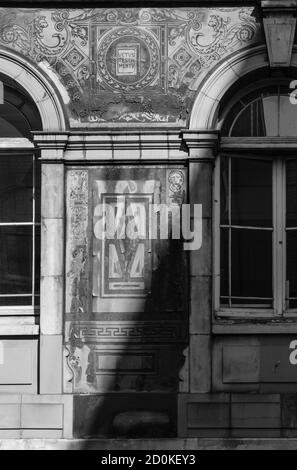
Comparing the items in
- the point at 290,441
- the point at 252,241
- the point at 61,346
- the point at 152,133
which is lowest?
the point at 290,441

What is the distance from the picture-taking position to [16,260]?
640 inches

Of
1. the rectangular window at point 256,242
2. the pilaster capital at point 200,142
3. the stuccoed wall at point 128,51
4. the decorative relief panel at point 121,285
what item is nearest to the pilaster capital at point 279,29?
the stuccoed wall at point 128,51

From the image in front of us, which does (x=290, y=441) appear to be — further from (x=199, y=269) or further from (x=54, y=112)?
(x=54, y=112)

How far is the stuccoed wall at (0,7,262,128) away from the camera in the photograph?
16.1 metres

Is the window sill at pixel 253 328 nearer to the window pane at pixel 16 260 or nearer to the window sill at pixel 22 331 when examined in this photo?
the window sill at pixel 22 331

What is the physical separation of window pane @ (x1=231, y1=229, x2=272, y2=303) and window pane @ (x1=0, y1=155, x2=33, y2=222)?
222 centimetres

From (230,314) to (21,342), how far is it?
7.22 feet

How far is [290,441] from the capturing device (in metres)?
15.8

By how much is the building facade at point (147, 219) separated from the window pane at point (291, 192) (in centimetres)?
2

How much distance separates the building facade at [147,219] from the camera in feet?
52.0

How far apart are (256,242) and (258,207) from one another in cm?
37

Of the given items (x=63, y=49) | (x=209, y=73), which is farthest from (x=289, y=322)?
(x=63, y=49)

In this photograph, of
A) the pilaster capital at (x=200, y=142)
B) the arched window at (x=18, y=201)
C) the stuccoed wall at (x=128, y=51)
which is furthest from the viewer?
the arched window at (x=18, y=201)

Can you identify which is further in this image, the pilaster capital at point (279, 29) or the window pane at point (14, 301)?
the window pane at point (14, 301)
